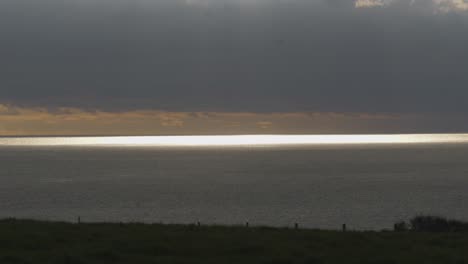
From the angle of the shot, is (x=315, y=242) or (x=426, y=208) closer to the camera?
(x=315, y=242)

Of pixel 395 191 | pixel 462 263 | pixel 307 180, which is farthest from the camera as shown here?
pixel 307 180

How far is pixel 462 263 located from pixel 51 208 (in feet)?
286

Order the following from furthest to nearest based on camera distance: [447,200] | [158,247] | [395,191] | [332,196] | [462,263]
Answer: [395,191], [332,196], [447,200], [158,247], [462,263]

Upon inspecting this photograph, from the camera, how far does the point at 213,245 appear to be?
88.3ft

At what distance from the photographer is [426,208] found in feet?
330

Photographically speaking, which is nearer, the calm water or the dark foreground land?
the dark foreground land

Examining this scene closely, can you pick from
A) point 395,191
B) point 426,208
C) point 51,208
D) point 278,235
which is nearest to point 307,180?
point 395,191

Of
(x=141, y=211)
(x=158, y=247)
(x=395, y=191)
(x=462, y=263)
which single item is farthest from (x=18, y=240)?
(x=395, y=191)

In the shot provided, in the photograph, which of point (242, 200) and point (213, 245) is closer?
point (213, 245)

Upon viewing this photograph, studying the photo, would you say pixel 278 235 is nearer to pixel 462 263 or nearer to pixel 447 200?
pixel 462 263

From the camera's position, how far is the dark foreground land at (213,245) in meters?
24.7

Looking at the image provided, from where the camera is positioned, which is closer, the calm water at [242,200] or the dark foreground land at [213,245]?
the dark foreground land at [213,245]

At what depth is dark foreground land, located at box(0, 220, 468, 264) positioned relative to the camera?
24.7 m

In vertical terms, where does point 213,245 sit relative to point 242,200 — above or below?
above
